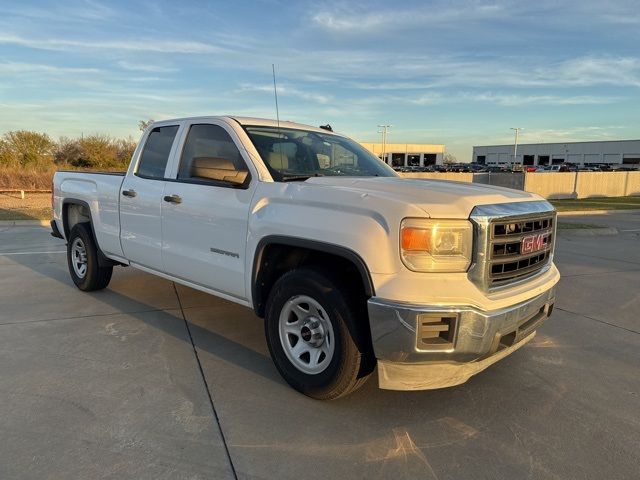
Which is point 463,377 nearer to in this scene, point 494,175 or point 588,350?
point 588,350

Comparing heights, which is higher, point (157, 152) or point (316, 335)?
point (157, 152)

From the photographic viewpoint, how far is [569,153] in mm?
109000

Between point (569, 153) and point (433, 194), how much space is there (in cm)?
12019

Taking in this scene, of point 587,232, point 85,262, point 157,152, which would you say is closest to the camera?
point 157,152

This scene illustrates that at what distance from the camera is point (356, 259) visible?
9.97ft

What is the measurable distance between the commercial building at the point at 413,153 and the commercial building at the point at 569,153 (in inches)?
648

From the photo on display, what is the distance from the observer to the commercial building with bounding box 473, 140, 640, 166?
98.7 m

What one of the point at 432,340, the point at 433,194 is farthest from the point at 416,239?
the point at 432,340

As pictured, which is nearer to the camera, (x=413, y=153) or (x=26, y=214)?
(x=26, y=214)

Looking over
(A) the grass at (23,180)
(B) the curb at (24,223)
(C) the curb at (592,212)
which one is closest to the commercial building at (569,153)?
(C) the curb at (592,212)

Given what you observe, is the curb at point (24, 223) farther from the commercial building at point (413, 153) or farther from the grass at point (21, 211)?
the commercial building at point (413, 153)

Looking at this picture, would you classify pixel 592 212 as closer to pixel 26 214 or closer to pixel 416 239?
pixel 416 239

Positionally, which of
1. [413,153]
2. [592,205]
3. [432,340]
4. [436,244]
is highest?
[413,153]

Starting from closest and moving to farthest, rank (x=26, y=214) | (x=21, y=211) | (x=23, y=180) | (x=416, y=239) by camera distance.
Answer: (x=416, y=239) → (x=26, y=214) → (x=21, y=211) → (x=23, y=180)
